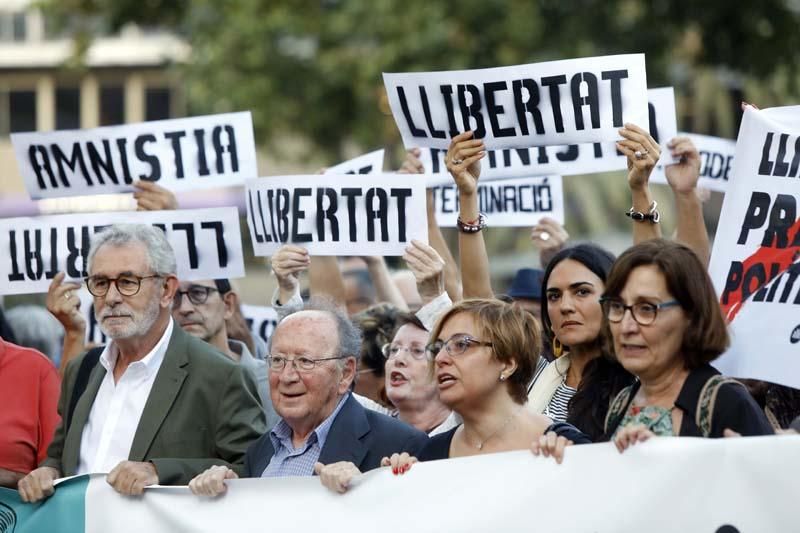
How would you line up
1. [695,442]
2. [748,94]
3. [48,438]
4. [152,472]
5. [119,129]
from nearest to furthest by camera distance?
[695,442] < [152,472] < [48,438] < [119,129] < [748,94]

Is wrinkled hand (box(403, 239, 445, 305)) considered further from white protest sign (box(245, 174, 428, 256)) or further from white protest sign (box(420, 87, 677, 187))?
white protest sign (box(420, 87, 677, 187))

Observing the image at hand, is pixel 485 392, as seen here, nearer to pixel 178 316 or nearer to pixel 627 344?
pixel 627 344

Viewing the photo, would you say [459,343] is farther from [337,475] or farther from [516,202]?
[516,202]

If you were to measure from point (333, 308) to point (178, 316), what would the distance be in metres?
1.84

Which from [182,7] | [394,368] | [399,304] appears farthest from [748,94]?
[394,368]

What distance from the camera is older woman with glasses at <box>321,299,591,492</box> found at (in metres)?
5.19

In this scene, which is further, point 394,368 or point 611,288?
point 394,368

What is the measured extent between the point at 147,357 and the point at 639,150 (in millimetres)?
2004

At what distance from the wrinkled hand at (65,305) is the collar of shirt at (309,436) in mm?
1871

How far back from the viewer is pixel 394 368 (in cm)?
646

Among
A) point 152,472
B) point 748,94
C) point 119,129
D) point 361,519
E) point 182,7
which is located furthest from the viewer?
point 748,94

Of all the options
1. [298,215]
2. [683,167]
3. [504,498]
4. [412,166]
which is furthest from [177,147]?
[504,498]

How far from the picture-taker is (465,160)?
20.8ft

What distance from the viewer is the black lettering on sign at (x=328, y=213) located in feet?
23.6
